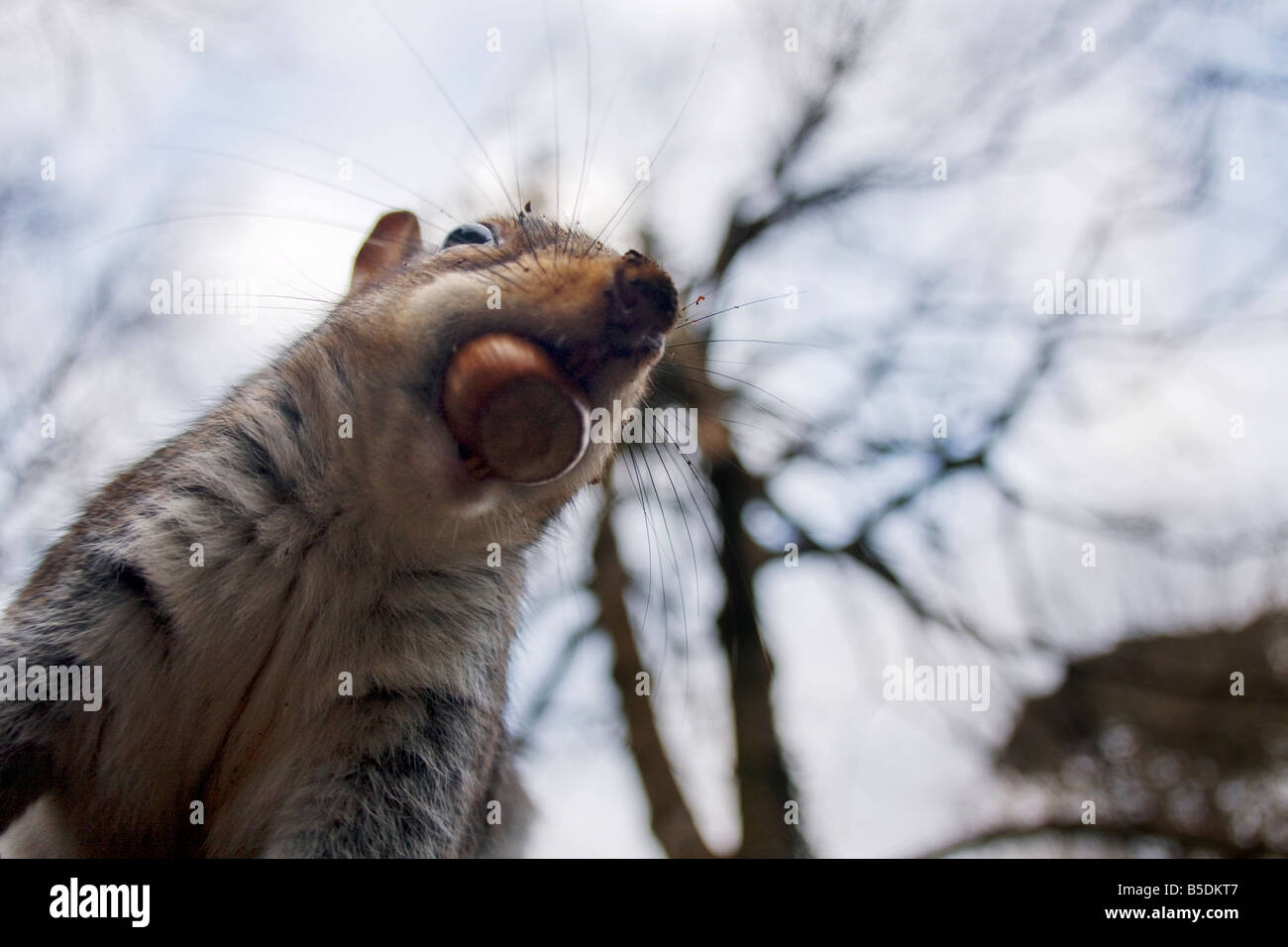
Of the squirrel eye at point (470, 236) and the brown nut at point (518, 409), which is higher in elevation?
the squirrel eye at point (470, 236)

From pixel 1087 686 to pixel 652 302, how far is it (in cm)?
167

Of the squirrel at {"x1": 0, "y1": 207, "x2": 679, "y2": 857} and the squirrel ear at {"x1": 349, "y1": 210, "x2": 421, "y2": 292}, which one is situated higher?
the squirrel ear at {"x1": 349, "y1": 210, "x2": 421, "y2": 292}

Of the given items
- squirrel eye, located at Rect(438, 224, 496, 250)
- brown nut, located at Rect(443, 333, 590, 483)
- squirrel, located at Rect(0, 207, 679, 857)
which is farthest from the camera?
squirrel eye, located at Rect(438, 224, 496, 250)

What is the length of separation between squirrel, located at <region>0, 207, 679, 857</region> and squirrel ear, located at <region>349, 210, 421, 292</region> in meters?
0.26

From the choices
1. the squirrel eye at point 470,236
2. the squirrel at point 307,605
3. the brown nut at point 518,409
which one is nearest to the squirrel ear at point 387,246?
the squirrel eye at point 470,236

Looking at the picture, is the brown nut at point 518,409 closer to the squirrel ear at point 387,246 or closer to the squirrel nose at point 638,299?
the squirrel nose at point 638,299

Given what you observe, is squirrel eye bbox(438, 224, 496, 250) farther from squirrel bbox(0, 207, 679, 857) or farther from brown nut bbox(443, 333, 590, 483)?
brown nut bbox(443, 333, 590, 483)

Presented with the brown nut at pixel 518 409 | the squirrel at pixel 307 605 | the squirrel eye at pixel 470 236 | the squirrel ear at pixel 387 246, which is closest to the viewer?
the brown nut at pixel 518 409

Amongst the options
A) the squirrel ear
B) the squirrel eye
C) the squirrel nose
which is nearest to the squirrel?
the squirrel nose

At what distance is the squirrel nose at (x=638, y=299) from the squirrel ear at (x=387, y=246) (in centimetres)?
71

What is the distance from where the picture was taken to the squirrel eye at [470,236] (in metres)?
1.64

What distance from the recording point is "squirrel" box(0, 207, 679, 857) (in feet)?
4.30

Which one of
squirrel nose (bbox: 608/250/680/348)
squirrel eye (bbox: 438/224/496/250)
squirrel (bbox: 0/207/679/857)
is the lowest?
squirrel (bbox: 0/207/679/857)
